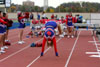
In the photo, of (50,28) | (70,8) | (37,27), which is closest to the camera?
(50,28)

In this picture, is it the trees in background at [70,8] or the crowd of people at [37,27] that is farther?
the trees in background at [70,8]

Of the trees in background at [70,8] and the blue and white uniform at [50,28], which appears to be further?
the trees in background at [70,8]

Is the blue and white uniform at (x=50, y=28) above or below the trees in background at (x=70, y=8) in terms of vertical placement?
below

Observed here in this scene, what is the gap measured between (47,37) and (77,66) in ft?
7.49

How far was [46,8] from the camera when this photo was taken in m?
49.3

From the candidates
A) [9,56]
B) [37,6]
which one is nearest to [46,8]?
[37,6]

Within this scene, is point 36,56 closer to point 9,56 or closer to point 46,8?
point 9,56

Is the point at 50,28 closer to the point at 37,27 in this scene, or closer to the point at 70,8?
the point at 37,27

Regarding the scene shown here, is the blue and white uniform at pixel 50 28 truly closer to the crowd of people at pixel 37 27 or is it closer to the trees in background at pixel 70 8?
the crowd of people at pixel 37 27

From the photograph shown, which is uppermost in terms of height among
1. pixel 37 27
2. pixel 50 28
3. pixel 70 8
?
pixel 70 8

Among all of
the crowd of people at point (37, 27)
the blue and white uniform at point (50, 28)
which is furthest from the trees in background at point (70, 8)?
the blue and white uniform at point (50, 28)

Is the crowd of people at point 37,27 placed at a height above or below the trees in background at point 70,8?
below

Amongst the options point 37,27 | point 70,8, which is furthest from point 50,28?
point 70,8

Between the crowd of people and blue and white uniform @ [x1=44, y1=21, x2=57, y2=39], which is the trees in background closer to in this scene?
the crowd of people
